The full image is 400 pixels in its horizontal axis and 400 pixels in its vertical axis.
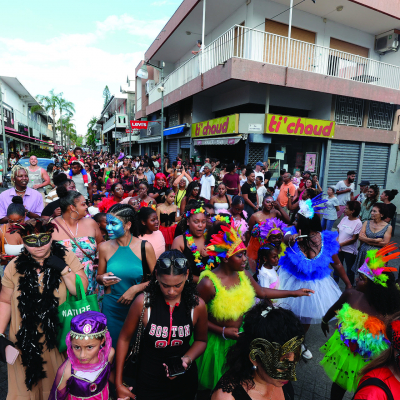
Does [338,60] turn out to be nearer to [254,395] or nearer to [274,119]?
[274,119]

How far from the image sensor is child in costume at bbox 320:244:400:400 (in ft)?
7.05

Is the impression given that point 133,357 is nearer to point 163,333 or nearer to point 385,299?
point 163,333

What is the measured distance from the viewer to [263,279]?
3430 mm

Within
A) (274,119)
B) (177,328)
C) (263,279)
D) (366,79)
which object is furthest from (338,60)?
(177,328)

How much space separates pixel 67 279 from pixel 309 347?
3.15 meters

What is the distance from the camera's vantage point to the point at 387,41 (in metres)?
14.7

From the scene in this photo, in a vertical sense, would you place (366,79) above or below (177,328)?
above

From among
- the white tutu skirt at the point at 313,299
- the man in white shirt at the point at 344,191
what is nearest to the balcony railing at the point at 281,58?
the man in white shirt at the point at 344,191

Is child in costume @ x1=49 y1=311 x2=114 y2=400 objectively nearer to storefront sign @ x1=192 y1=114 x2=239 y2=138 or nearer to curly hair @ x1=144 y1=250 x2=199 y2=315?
curly hair @ x1=144 y1=250 x2=199 y2=315

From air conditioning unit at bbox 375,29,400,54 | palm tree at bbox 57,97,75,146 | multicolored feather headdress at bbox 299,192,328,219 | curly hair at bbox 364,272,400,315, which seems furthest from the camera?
palm tree at bbox 57,97,75,146

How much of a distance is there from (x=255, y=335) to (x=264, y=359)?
12cm

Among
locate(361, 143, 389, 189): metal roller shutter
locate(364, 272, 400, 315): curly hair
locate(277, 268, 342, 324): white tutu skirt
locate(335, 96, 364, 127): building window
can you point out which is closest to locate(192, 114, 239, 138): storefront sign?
locate(335, 96, 364, 127): building window

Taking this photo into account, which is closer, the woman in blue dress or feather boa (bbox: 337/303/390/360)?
feather boa (bbox: 337/303/390/360)

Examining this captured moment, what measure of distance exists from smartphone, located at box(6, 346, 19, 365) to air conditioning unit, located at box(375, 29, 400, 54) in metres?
19.4
